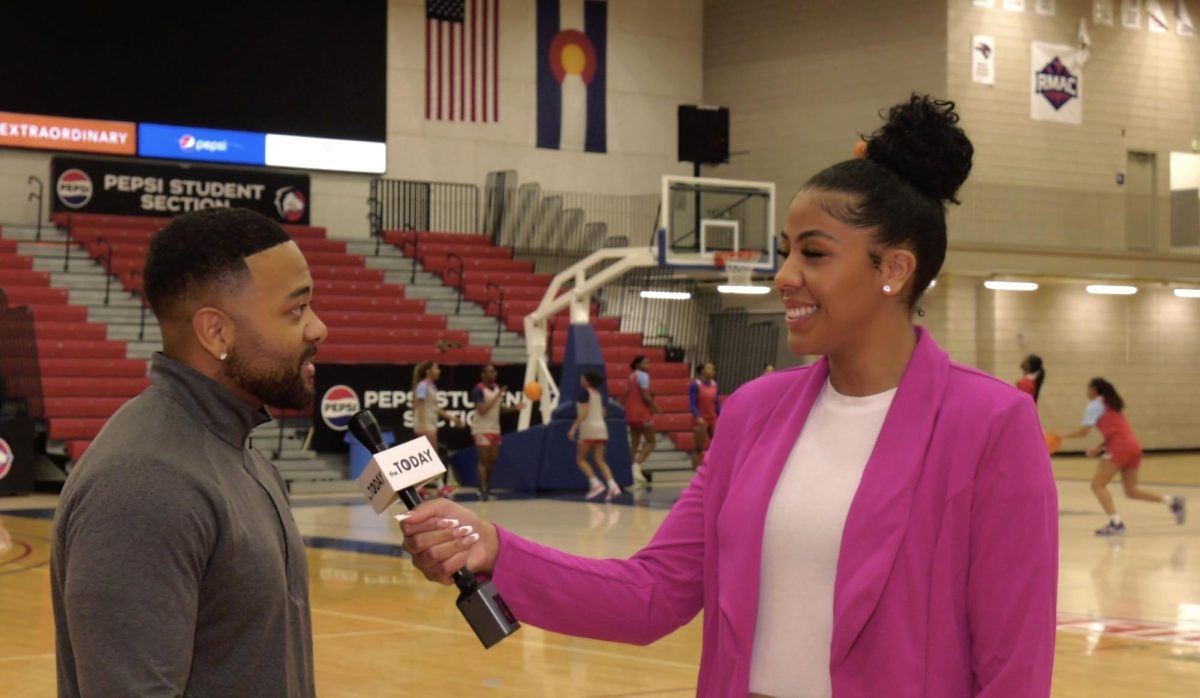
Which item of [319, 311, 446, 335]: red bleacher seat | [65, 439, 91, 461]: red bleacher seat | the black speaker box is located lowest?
[65, 439, 91, 461]: red bleacher seat

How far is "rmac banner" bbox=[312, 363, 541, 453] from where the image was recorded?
21.2 m

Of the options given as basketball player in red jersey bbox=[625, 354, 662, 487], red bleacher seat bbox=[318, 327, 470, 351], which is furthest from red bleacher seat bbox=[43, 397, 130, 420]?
basketball player in red jersey bbox=[625, 354, 662, 487]

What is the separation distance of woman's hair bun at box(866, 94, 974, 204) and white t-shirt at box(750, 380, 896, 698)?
379mm

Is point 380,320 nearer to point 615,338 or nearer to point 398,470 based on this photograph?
point 615,338

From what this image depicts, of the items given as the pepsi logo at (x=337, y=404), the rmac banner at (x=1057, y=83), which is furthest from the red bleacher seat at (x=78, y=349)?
the rmac banner at (x=1057, y=83)

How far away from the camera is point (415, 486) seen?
2.56 meters

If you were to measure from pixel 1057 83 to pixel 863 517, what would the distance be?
28.6 meters

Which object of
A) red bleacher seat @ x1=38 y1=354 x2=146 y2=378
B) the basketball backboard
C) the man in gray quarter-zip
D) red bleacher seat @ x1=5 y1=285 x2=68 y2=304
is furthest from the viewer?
red bleacher seat @ x1=5 y1=285 x2=68 y2=304

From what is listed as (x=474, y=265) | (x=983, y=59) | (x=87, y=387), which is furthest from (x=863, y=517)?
(x=983, y=59)

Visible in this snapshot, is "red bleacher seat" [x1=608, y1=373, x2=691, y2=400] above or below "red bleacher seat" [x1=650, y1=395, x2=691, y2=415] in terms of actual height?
above

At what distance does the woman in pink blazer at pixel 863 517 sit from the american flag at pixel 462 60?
87.7ft

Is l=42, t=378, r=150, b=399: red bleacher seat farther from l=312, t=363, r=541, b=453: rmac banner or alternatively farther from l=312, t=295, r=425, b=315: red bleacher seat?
l=312, t=295, r=425, b=315: red bleacher seat

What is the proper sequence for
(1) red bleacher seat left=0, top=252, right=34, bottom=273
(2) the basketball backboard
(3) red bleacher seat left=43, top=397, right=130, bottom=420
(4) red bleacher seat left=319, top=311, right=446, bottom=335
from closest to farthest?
(3) red bleacher seat left=43, top=397, right=130, bottom=420, (2) the basketball backboard, (1) red bleacher seat left=0, top=252, right=34, bottom=273, (4) red bleacher seat left=319, top=311, right=446, bottom=335

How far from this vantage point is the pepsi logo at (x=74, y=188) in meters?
25.2
